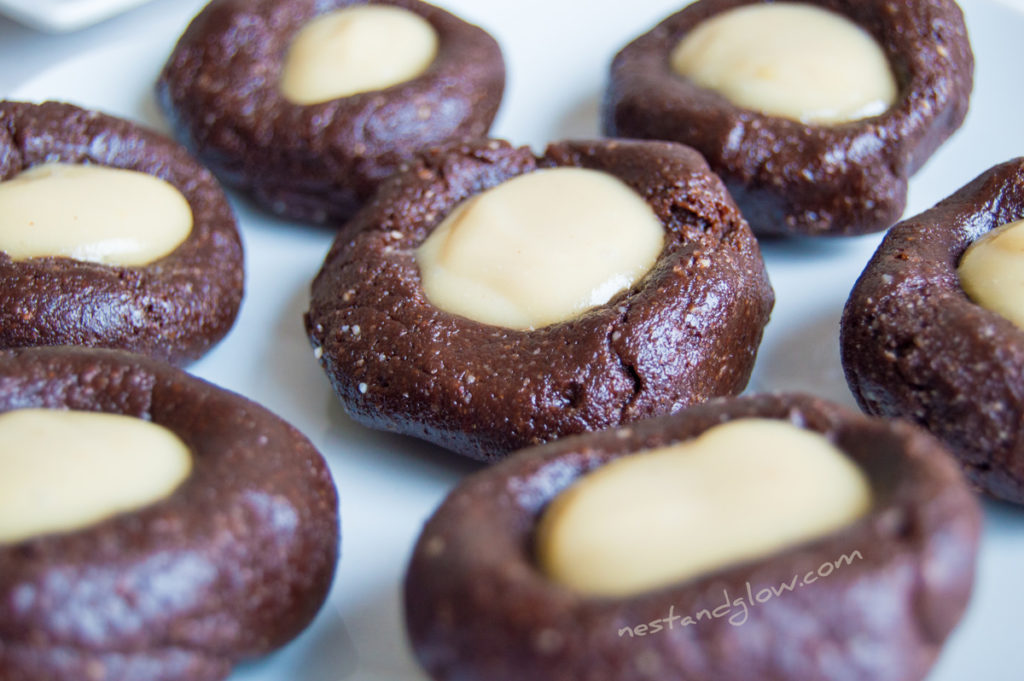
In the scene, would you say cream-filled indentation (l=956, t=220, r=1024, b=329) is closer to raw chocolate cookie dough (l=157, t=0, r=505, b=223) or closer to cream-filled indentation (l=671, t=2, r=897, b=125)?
cream-filled indentation (l=671, t=2, r=897, b=125)

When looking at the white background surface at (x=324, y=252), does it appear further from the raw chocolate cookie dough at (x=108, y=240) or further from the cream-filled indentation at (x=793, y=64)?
the cream-filled indentation at (x=793, y=64)

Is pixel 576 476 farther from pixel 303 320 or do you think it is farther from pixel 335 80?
pixel 335 80

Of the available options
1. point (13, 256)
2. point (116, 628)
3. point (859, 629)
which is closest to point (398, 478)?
point (116, 628)

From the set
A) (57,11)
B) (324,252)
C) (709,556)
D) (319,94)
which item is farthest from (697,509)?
(57,11)

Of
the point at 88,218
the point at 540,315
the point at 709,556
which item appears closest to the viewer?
the point at 709,556

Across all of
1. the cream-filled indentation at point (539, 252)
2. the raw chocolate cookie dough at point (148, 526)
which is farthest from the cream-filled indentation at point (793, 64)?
the raw chocolate cookie dough at point (148, 526)

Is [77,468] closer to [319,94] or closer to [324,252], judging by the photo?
[324,252]

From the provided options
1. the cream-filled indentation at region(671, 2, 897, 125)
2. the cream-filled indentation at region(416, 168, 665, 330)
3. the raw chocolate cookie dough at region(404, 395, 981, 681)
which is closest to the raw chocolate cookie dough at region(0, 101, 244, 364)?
the cream-filled indentation at region(416, 168, 665, 330)
